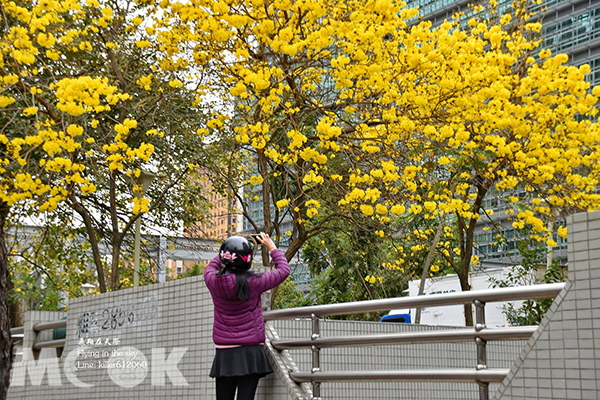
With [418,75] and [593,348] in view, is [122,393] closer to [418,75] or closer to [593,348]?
[593,348]

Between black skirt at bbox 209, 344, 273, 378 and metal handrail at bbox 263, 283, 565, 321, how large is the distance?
412 mm

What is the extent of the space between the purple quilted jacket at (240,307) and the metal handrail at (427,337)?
1.26 ft

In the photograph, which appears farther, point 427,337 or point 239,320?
point 239,320

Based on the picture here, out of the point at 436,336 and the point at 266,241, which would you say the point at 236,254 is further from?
the point at 436,336

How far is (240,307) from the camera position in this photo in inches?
188

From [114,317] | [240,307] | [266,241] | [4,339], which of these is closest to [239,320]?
A: [240,307]

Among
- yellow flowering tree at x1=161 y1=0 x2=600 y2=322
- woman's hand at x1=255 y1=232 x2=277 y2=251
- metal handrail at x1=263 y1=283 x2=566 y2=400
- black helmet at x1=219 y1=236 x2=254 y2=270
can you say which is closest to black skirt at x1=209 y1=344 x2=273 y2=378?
metal handrail at x1=263 y1=283 x2=566 y2=400

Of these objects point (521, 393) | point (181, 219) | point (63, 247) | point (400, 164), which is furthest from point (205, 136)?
point (521, 393)

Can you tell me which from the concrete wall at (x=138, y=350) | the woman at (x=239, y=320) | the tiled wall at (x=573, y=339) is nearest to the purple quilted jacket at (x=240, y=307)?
the woman at (x=239, y=320)

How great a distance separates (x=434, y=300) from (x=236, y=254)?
144cm

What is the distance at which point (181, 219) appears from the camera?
14.7 meters

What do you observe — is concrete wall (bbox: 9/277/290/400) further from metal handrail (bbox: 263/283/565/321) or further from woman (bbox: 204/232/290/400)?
metal handrail (bbox: 263/283/565/321)

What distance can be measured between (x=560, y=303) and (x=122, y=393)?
457 cm

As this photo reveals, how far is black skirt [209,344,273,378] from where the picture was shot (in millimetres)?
4684
